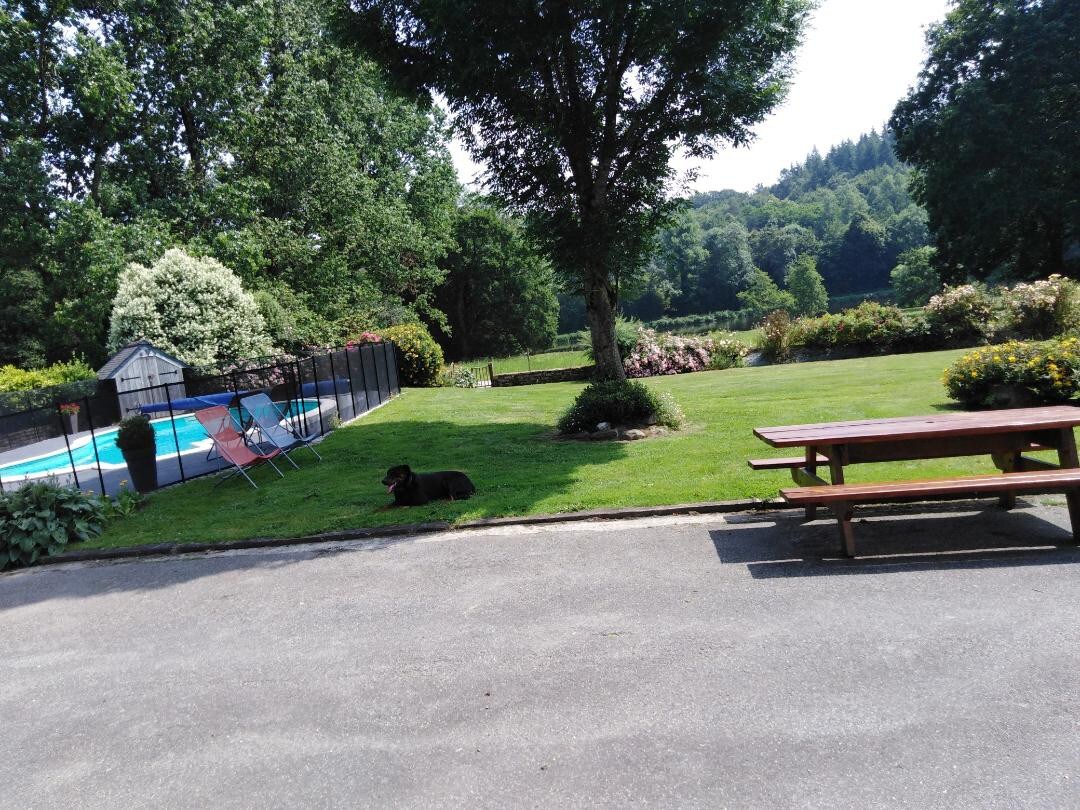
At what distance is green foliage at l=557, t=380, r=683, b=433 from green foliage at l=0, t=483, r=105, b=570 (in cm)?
671

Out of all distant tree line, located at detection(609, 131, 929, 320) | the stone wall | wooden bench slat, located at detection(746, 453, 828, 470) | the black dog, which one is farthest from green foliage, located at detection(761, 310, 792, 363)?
distant tree line, located at detection(609, 131, 929, 320)

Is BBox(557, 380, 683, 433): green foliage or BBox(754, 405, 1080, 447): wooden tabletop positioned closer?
BBox(754, 405, 1080, 447): wooden tabletop

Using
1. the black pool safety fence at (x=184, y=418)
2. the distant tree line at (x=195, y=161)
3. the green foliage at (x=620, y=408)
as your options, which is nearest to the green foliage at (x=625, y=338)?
the distant tree line at (x=195, y=161)

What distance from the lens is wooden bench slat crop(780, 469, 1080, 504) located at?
15.5 ft

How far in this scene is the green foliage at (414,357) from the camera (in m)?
22.8

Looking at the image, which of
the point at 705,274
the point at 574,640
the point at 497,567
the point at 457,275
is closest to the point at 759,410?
the point at 497,567

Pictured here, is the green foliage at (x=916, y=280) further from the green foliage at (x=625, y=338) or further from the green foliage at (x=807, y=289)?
the green foliage at (x=625, y=338)

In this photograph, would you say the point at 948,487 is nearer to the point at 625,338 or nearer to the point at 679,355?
the point at 625,338

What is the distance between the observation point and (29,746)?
342 cm

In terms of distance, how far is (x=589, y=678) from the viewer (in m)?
3.54

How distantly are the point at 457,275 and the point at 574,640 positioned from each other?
165ft

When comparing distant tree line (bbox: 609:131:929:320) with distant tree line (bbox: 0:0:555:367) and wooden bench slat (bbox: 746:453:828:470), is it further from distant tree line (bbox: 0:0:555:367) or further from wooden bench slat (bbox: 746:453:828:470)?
wooden bench slat (bbox: 746:453:828:470)

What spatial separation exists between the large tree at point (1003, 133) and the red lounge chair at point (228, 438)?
106ft

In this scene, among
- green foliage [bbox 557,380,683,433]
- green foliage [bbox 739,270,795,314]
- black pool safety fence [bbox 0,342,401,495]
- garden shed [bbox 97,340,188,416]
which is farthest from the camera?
green foliage [bbox 739,270,795,314]
